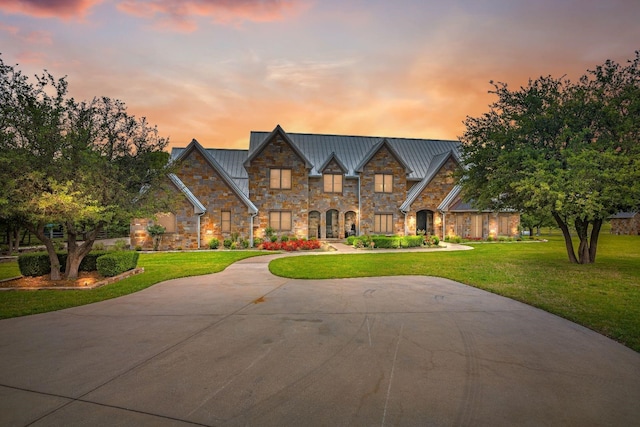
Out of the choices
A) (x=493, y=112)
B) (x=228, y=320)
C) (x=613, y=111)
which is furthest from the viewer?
(x=493, y=112)

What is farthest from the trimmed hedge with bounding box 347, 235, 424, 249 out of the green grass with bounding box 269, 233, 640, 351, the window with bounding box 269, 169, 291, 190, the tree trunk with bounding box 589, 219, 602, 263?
the tree trunk with bounding box 589, 219, 602, 263

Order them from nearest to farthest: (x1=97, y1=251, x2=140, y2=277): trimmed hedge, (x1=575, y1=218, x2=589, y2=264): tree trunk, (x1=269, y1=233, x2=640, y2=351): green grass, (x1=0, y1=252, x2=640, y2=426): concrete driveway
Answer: (x1=0, y1=252, x2=640, y2=426): concrete driveway < (x1=269, y1=233, x2=640, y2=351): green grass < (x1=97, y1=251, x2=140, y2=277): trimmed hedge < (x1=575, y1=218, x2=589, y2=264): tree trunk

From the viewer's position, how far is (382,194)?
3138cm

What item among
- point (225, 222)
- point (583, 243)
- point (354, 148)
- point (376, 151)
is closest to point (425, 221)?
point (376, 151)

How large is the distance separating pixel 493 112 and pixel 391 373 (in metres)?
15.6

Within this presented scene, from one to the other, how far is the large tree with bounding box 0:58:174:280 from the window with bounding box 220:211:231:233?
1354 cm

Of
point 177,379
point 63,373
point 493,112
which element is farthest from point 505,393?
point 493,112

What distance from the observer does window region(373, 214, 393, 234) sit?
31219 millimetres

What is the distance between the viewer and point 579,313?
322 inches

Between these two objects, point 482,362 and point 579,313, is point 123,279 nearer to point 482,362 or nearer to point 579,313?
point 482,362

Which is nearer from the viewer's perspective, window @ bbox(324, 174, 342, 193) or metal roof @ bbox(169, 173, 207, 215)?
metal roof @ bbox(169, 173, 207, 215)

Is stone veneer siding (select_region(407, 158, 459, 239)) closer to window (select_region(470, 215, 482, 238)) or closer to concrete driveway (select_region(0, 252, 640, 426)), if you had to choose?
window (select_region(470, 215, 482, 238))

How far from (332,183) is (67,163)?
71.9 ft

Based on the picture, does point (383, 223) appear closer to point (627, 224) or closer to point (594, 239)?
point (594, 239)
